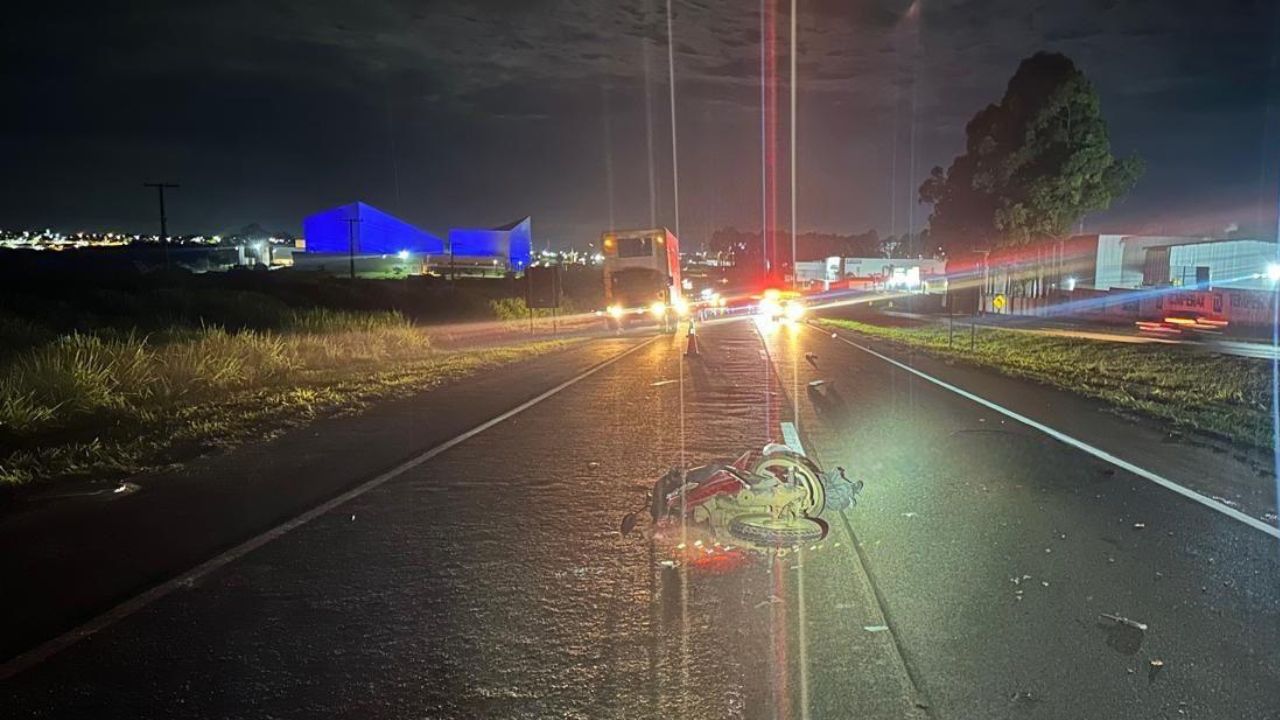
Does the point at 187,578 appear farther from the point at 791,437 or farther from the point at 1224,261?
the point at 1224,261

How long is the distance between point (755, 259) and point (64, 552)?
146m

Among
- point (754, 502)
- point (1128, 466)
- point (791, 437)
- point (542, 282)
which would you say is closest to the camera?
point (754, 502)

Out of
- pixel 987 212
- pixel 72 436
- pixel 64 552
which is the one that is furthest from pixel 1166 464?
pixel 987 212

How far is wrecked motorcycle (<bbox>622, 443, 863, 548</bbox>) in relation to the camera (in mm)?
5988

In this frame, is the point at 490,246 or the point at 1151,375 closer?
the point at 1151,375

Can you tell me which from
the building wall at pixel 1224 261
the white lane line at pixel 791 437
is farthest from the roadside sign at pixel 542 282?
the building wall at pixel 1224 261

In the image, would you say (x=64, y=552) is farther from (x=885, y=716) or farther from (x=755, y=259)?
(x=755, y=259)

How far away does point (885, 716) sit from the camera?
3.48 meters

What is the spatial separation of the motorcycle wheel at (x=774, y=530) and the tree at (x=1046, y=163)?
128 ft

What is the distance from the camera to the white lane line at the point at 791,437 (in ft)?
29.7

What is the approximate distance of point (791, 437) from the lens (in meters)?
9.70

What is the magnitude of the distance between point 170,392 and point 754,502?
10.3 m

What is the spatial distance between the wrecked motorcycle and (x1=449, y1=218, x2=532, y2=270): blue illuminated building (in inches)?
4230

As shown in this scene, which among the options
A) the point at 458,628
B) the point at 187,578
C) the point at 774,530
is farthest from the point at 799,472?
the point at 187,578
